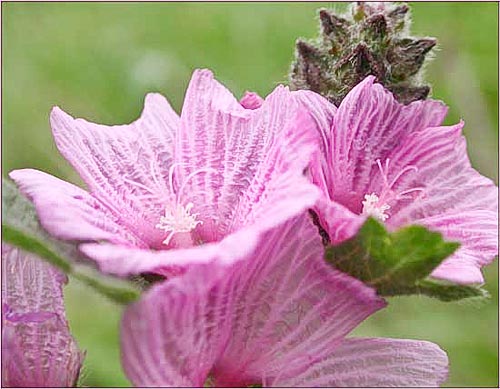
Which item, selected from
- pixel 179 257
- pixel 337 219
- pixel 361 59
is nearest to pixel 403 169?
pixel 361 59

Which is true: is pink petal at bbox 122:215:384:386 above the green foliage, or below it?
below

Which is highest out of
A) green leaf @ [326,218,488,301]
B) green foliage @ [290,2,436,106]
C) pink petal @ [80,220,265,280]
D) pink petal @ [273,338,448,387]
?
green foliage @ [290,2,436,106]

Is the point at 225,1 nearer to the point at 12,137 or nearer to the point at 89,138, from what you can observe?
the point at 12,137

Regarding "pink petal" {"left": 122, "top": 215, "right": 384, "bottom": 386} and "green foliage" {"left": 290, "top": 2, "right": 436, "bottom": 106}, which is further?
"green foliage" {"left": 290, "top": 2, "right": 436, "bottom": 106}

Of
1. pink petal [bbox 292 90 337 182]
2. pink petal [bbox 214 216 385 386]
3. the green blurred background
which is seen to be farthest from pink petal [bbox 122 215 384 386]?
the green blurred background

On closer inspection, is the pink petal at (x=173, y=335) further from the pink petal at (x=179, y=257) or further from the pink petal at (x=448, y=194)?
the pink petal at (x=448, y=194)

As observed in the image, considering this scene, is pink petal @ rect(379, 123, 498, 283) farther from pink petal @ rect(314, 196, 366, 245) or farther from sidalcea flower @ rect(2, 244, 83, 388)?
sidalcea flower @ rect(2, 244, 83, 388)

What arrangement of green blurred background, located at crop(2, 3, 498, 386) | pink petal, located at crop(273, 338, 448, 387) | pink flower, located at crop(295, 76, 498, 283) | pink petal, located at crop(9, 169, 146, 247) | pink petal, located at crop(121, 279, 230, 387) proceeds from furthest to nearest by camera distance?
1. green blurred background, located at crop(2, 3, 498, 386)
2. pink flower, located at crop(295, 76, 498, 283)
3. pink petal, located at crop(273, 338, 448, 387)
4. pink petal, located at crop(9, 169, 146, 247)
5. pink petal, located at crop(121, 279, 230, 387)

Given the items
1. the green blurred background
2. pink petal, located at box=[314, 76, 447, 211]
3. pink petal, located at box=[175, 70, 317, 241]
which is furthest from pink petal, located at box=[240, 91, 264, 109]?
the green blurred background

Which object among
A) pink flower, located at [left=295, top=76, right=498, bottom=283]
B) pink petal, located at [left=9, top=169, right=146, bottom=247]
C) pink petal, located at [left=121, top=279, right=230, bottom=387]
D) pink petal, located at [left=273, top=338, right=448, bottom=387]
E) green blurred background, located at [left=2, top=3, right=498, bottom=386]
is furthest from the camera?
green blurred background, located at [left=2, top=3, right=498, bottom=386]
